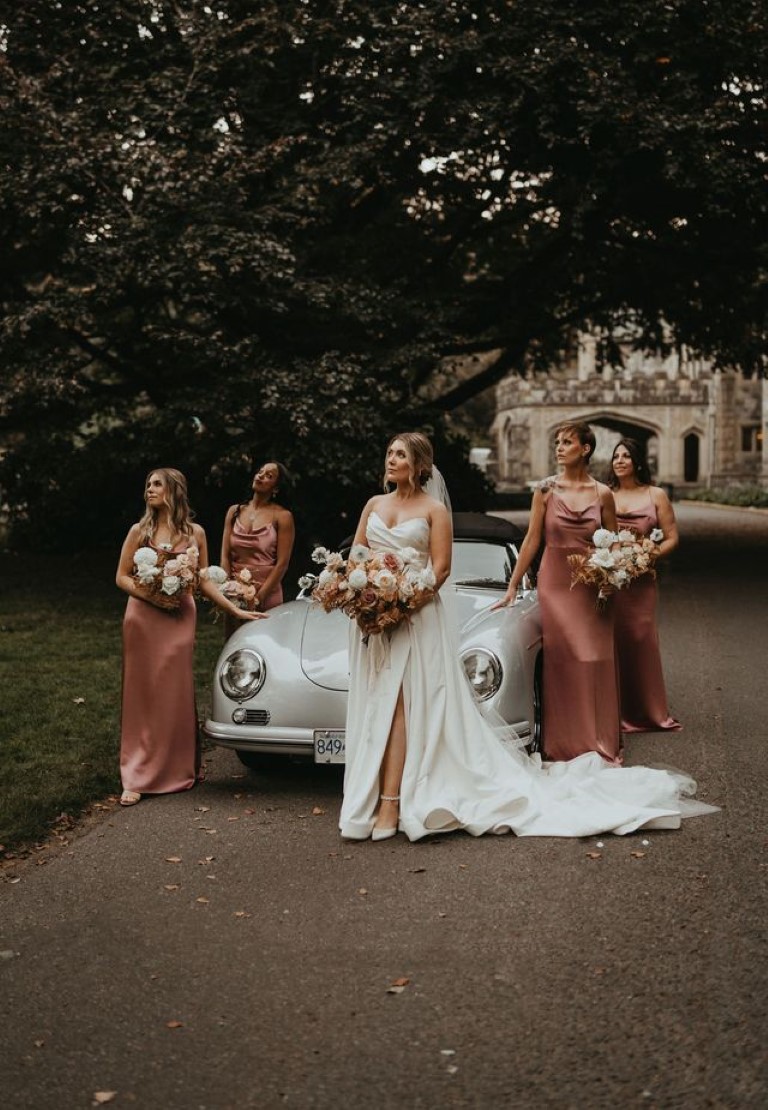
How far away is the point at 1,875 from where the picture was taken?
577cm

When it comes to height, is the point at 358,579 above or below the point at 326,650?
above

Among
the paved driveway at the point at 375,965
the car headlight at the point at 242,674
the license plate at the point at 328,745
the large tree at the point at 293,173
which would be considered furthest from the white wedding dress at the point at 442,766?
the large tree at the point at 293,173

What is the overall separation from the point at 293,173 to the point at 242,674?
456 inches

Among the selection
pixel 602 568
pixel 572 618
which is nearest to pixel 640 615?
pixel 572 618

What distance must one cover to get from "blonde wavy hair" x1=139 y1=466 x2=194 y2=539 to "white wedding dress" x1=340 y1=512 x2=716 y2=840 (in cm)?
150

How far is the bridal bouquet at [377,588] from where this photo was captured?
6.29 m

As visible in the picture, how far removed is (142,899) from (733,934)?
2.37 m

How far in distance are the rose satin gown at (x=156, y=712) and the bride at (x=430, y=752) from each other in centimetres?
129

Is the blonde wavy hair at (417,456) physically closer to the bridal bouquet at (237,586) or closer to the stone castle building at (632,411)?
the bridal bouquet at (237,586)

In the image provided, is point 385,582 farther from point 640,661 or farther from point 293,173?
point 293,173

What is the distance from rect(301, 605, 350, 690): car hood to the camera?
276 inches

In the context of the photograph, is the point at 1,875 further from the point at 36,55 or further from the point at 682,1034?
the point at 36,55

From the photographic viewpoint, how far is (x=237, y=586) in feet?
26.0

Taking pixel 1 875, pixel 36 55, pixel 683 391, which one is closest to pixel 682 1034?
pixel 1 875
